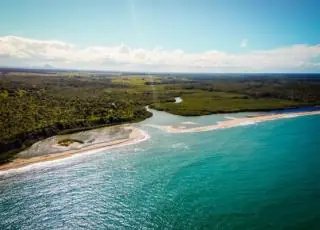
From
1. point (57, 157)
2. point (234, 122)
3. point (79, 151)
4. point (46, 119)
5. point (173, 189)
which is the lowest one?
point (173, 189)

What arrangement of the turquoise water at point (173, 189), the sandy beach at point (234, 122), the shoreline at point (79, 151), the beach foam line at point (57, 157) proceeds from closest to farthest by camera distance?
the turquoise water at point (173, 189) → the beach foam line at point (57, 157) → the shoreline at point (79, 151) → the sandy beach at point (234, 122)

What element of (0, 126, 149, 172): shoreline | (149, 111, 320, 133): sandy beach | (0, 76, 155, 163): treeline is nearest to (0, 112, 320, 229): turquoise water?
(0, 126, 149, 172): shoreline

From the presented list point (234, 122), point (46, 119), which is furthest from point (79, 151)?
point (234, 122)

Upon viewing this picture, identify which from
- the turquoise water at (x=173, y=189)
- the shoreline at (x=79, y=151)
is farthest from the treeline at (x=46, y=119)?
the turquoise water at (x=173, y=189)

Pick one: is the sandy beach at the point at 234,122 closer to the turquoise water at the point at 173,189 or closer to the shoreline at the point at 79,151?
the shoreline at the point at 79,151

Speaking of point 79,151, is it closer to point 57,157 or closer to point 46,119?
point 57,157

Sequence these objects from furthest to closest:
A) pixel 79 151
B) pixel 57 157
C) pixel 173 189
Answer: pixel 79 151
pixel 57 157
pixel 173 189

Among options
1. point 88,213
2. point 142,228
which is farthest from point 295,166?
point 88,213

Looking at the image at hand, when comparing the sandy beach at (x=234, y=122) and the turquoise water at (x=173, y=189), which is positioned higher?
the sandy beach at (x=234, y=122)
